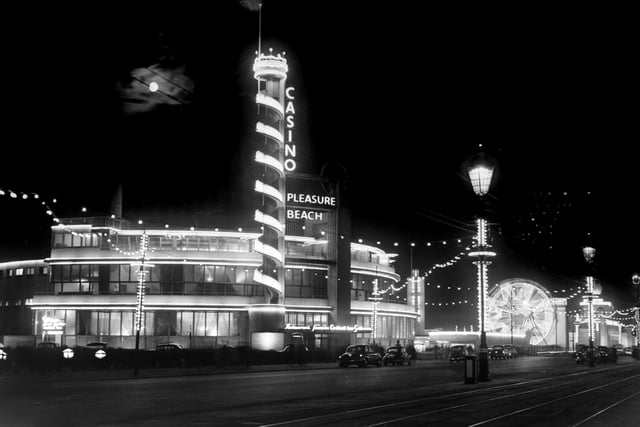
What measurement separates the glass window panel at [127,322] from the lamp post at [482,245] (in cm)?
4523

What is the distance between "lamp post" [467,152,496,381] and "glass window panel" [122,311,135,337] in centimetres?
4523

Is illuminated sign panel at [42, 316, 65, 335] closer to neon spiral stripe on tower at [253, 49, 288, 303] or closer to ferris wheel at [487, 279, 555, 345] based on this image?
neon spiral stripe on tower at [253, 49, 288, 303]

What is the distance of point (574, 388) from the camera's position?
1318 inches

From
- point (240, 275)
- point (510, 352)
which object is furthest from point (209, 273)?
point (510, 352)

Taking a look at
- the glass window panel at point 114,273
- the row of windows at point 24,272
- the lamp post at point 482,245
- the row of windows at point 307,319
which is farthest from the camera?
the row of windows at point 24,272

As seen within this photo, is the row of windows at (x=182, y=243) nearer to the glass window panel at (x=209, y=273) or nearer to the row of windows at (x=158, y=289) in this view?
the glass window panel at (x=209, y=273)

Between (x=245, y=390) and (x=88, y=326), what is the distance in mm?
48090

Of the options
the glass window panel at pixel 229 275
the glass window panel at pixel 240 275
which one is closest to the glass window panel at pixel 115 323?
the glass window panel at pixel 229 275

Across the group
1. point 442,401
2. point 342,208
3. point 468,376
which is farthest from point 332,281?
point 442,401

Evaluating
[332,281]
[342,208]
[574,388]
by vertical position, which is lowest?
[574,388]

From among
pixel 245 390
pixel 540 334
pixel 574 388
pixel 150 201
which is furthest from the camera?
pixel 540 334

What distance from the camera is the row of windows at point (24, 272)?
83.1 m

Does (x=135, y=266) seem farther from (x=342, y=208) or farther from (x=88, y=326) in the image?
(x=342, y=208)

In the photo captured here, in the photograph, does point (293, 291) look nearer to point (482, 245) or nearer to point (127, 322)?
point (127, 322)
